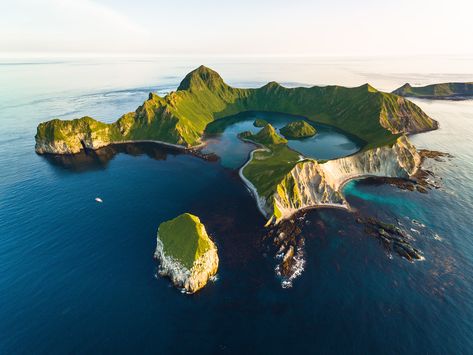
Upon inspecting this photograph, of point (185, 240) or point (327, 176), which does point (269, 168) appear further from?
point (185, 240)

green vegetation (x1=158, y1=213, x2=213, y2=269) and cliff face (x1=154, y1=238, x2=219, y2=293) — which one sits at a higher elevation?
green vegetation (x1=158, y1=213, x2=213, y2=269)

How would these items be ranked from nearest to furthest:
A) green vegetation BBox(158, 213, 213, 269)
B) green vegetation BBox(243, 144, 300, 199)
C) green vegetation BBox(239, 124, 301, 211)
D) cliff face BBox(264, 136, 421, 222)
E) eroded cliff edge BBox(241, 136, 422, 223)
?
1. green vegetation BBox(158, 213, 213, 269)
2. eroded cliff edge BBox(241, 136, 422, 223)
3. cliff face BBox(264, 136, 421, 222)
4. green vegetation BBox(239, 124, 301, 211)
5. green vegetation BBox(243, 144, 300, 199)

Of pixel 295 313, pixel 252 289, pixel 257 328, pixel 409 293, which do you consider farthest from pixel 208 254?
pixel 409 293

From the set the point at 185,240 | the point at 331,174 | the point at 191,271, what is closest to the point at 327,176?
the point at 331,174

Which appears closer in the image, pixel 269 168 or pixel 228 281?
pixel 228 281

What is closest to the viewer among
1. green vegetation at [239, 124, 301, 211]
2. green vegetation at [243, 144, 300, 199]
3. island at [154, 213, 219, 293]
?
island at [154, 213, 219, 293]

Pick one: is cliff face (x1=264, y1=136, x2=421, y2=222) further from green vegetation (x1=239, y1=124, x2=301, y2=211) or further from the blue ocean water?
the blue ocean water

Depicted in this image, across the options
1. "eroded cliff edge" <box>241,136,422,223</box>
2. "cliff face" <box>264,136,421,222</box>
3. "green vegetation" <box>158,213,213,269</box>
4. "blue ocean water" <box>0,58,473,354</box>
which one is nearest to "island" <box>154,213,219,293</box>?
"green vegetation" <box>158,213,213,269</box>
